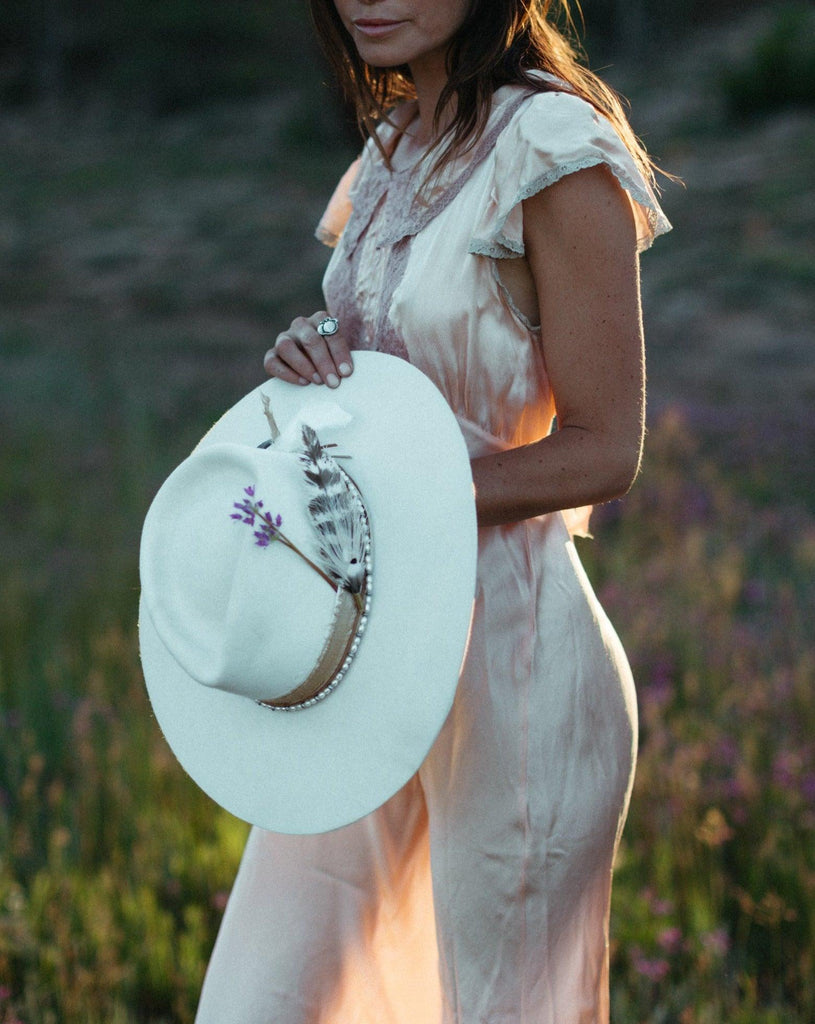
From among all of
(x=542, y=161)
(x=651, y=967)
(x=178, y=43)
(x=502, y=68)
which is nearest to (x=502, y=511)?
(x=542, y=161)

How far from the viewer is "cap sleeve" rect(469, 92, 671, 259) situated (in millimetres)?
1438

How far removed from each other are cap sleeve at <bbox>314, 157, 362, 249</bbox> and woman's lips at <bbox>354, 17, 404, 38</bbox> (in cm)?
37

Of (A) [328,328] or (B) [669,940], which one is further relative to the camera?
(B) [669,940]

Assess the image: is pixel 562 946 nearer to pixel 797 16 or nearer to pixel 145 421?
pixel 145 421

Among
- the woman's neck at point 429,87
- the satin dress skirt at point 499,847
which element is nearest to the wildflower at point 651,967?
the satin dress skirt at point 499,847

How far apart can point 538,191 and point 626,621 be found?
9.92 feet

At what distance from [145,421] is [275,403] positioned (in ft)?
19.7

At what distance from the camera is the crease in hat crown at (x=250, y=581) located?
1.34m

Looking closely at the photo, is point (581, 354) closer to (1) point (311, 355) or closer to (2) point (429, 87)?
(1) point (311, 355)

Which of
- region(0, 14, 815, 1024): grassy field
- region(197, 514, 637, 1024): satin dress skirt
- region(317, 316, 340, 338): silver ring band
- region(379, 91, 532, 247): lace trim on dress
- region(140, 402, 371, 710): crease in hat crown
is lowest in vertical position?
region(0, 14, 815, 1024): grassy field

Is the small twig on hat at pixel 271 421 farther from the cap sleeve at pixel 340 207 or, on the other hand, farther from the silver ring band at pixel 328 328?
the cap sleeve at pixel 340 207

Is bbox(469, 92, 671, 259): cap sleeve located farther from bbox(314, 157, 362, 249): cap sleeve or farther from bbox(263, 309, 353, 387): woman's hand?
bbox(314, 157, 362, 249): cap sleeve

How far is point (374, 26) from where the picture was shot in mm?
1624

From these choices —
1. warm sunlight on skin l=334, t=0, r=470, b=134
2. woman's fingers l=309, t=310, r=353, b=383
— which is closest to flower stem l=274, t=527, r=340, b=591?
woman's fingers l=309, t=310, r=353, b=383
